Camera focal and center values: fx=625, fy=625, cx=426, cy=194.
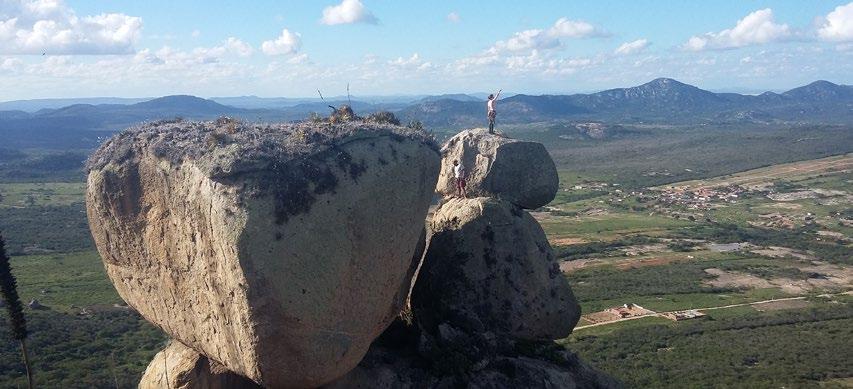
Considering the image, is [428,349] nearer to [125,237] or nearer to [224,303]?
[224,303]

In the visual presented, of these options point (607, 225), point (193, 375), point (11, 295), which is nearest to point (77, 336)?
point (11, 295)

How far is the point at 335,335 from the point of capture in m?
14.5

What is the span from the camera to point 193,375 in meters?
16.2

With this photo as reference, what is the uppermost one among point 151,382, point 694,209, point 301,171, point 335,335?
point 301,171

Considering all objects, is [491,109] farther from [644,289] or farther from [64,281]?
[64,281]

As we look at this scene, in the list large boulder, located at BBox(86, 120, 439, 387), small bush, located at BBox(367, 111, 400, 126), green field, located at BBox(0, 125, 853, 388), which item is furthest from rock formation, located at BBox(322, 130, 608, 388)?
green field, located at BBox(0, 125, 853, 388)

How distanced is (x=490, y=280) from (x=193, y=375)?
946cm

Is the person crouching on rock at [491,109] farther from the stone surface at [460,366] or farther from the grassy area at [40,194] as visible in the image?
the grassy area at [40,194]

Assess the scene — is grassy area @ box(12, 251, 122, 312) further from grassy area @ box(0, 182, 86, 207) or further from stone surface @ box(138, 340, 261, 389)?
stone surface @ box(138, 340, 261, 389)

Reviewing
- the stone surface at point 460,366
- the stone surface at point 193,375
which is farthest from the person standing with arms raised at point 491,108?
the stone surface at point 193,375

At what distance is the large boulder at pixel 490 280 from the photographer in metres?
20.5

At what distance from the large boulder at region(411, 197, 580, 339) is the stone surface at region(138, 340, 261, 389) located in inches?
251

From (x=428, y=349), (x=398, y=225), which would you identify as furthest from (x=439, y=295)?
(x=398, y=225)

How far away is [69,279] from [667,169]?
165970 mm
